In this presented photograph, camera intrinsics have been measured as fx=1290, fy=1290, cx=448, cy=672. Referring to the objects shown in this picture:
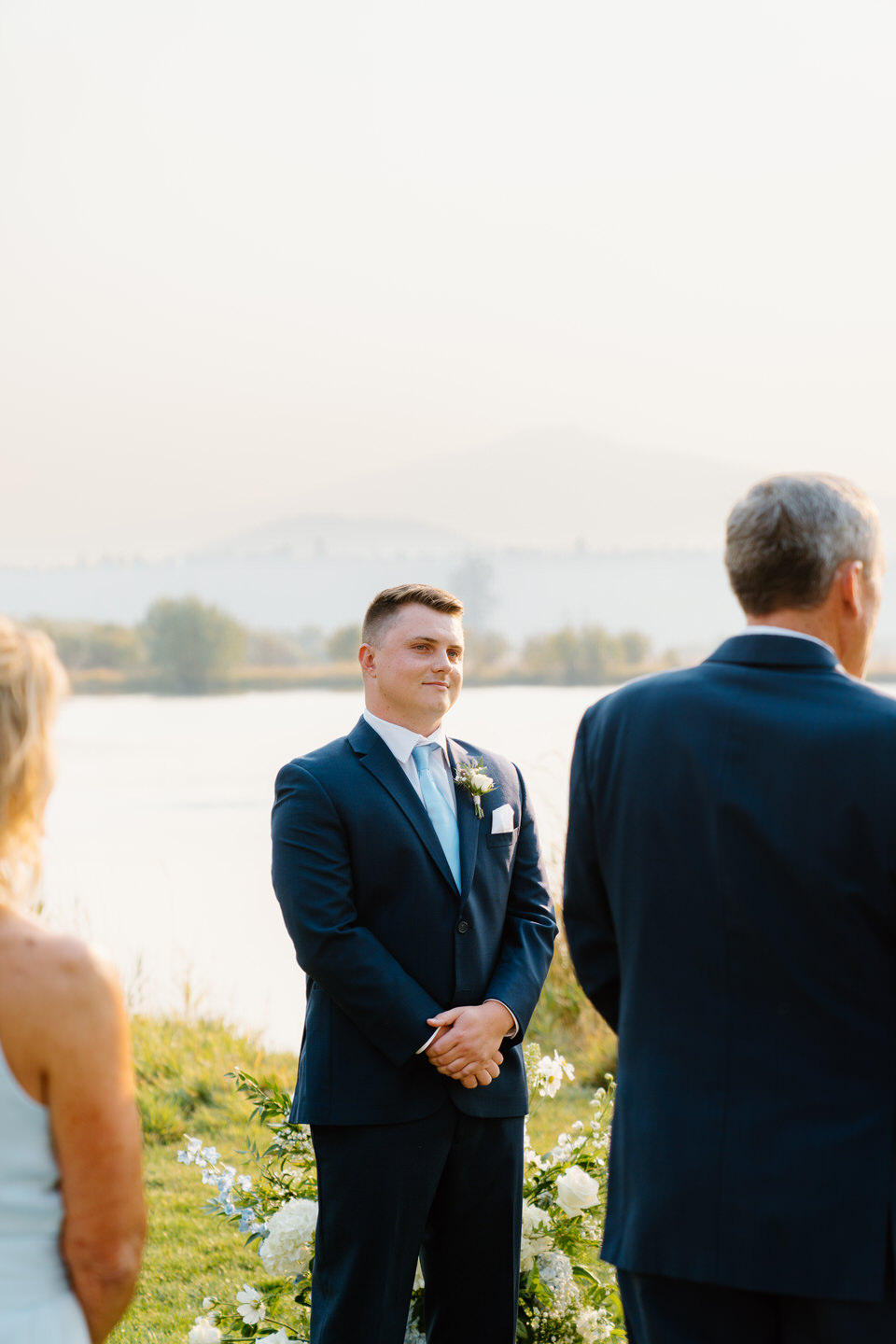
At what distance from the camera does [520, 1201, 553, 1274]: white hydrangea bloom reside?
10.8 ft

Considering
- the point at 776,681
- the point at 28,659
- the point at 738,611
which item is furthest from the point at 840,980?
the point at 28,659

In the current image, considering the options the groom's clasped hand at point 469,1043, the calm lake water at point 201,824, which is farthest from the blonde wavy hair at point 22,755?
the groom's clasped hand at point 469,1043

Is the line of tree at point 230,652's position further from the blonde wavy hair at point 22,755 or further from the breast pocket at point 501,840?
the blonde wavy hair at point 22,755

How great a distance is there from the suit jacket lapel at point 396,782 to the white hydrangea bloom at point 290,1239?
0.93 meters

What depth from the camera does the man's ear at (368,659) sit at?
3359 millimetres

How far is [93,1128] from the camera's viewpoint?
1.72 m

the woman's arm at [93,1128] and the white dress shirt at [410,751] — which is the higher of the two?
the white dress shirt at [410,751]

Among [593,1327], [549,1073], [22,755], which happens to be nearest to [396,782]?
[549,1073]

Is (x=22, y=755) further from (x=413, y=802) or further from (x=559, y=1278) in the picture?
(x=559, y=1278)

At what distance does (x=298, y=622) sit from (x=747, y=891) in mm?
32454

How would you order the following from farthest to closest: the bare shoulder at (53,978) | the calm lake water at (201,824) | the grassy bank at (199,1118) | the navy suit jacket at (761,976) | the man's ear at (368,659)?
the calm lake water at (201,824) → the grassy bank at (199,1118) → the man's ear at (368,659) → the navy suit jacket at (761,976) → the bare shoulder at (53,978)

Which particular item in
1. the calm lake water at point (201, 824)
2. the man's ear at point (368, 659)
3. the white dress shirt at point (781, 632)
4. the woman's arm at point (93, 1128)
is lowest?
the calm lake water at point (201, 824)

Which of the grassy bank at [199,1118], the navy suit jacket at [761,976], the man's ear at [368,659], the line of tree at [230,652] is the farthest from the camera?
the line of tree at [230,652]

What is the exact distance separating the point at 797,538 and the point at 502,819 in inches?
55.2
